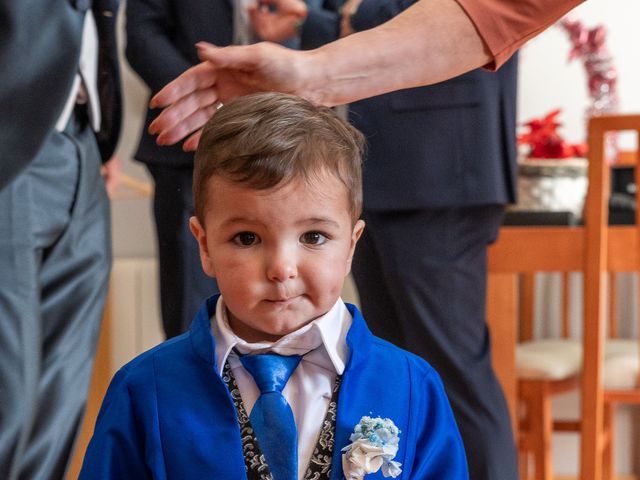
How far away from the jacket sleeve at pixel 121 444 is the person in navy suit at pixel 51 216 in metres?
0.53

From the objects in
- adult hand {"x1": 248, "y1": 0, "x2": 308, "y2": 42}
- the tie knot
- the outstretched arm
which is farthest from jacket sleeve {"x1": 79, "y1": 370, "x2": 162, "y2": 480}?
adult hand {"x1": 248, "y1": 0, "x2": 308, "y2": 42}

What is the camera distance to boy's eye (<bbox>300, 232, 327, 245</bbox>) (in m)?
0.92

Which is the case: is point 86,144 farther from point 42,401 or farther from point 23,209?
point 42,401

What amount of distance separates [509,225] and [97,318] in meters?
0.93

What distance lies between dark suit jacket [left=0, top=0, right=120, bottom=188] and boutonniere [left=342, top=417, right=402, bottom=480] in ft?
2.23

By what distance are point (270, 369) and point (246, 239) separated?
0.12 metres

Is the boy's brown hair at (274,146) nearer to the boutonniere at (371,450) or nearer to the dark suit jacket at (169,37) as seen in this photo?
the boutonniere at (371,450)

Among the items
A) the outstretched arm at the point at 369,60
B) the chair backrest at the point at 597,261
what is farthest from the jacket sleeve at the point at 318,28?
the chair backrest at the point at 597,261

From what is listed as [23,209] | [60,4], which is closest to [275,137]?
[60,4]

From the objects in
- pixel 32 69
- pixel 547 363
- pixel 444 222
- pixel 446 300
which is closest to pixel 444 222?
pixel 444 222

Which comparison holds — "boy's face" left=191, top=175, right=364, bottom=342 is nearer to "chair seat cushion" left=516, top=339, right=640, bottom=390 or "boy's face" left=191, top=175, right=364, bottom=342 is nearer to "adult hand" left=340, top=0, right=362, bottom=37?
"adult hand" left=340, top=0, right=362, bottom=37

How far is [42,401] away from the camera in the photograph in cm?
161

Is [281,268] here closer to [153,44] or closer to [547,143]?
[153,44]

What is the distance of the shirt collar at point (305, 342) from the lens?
0.92 m
